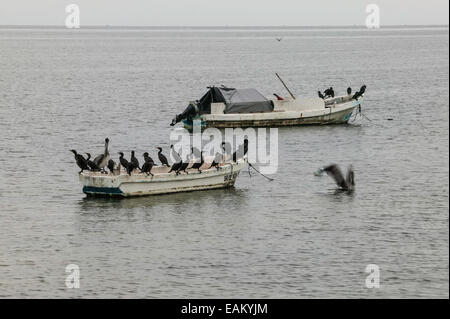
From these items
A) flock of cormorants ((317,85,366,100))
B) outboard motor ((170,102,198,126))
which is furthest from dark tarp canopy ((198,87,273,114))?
flock of cormorants ((317,85,366,100))

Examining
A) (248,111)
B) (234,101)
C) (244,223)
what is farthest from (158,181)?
(248,111)

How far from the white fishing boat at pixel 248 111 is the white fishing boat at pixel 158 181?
63.6ft

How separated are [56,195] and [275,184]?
10.2m

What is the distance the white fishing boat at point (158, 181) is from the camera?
39.1 m

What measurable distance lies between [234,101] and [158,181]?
894 inches

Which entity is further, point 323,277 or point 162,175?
point 162,175

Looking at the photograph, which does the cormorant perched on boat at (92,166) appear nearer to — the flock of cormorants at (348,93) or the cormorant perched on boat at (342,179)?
the cormorant perched on boat at (342,179)

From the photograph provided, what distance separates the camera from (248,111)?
61719 millimetres

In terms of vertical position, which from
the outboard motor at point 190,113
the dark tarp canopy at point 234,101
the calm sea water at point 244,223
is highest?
the dark tarp canopy at point 234,101

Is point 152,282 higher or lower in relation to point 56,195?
lower

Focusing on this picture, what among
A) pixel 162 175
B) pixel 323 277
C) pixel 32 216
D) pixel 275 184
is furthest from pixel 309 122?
pixel 323 277

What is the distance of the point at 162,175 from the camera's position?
39.6 meters

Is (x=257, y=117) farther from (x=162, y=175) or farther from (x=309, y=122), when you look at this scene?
(x=162, y=175)

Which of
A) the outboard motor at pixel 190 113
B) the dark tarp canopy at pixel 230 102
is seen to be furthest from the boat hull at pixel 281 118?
the dark tarp canopy at pixel 230 102
